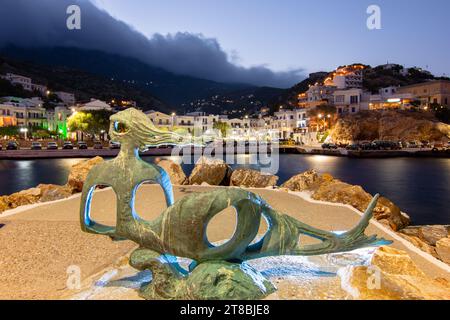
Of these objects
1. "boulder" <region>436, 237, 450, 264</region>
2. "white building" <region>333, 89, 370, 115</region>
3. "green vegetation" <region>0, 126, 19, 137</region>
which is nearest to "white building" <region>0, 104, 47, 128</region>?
"green vegetation" <region>0, 126, 19, 137</region>

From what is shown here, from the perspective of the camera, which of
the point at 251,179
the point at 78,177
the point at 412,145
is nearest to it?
the point at 78,177

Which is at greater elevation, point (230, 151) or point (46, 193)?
point (230, 151)

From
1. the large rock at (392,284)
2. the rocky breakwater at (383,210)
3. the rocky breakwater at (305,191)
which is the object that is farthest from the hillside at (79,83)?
the large rock at (392,284)

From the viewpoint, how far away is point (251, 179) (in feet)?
52.4

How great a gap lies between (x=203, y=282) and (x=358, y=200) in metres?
8.29

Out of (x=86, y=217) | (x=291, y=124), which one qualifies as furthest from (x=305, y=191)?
(x=291, y=124)

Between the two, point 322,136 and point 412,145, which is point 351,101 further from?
point 412,145

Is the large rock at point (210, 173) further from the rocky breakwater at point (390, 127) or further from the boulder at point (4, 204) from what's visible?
the rocky breakwater at point (390, 127)

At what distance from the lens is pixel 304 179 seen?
14.6 metres

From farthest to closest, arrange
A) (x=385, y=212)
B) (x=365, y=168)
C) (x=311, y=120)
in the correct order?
(x=311, y=120)
(x=365, y=168)
(x=385, y=212)

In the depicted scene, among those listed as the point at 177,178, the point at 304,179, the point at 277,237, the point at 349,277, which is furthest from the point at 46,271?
the point at 304,179

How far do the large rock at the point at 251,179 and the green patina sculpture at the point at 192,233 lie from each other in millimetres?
10733
